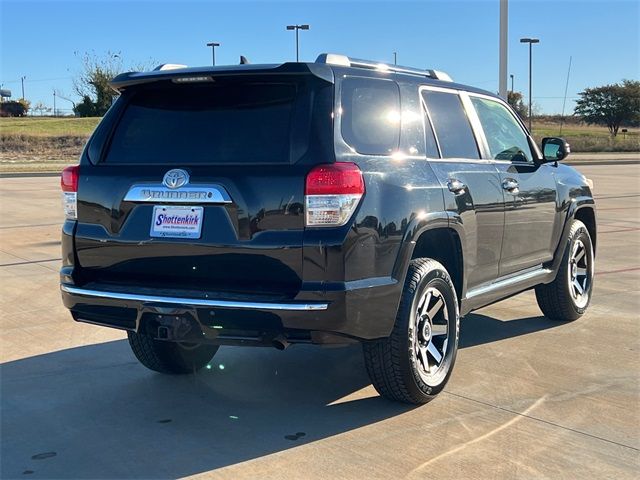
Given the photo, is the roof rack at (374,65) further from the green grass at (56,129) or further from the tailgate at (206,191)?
the green grass at (56,129)

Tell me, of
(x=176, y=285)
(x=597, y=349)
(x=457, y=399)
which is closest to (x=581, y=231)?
(x=597, y=349)

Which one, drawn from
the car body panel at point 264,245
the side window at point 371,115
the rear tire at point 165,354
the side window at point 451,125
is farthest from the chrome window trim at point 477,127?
the rear tire at point 165,354

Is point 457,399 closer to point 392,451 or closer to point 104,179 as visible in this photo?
point 392,451

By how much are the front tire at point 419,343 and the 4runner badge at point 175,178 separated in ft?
4.32

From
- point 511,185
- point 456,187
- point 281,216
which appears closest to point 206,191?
point 281,216

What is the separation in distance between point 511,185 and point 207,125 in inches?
94.4

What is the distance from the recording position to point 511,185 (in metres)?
5.36

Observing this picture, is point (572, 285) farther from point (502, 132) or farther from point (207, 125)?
point (207, 125)

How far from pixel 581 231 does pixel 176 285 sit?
157 inches

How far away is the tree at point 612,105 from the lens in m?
85.4

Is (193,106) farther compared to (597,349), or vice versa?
(597,349)

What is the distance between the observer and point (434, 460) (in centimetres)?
358

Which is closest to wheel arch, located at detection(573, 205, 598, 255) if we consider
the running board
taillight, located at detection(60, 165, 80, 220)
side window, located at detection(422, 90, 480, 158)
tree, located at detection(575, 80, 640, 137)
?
the running board

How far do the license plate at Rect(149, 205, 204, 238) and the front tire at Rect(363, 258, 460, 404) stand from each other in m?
1.13
